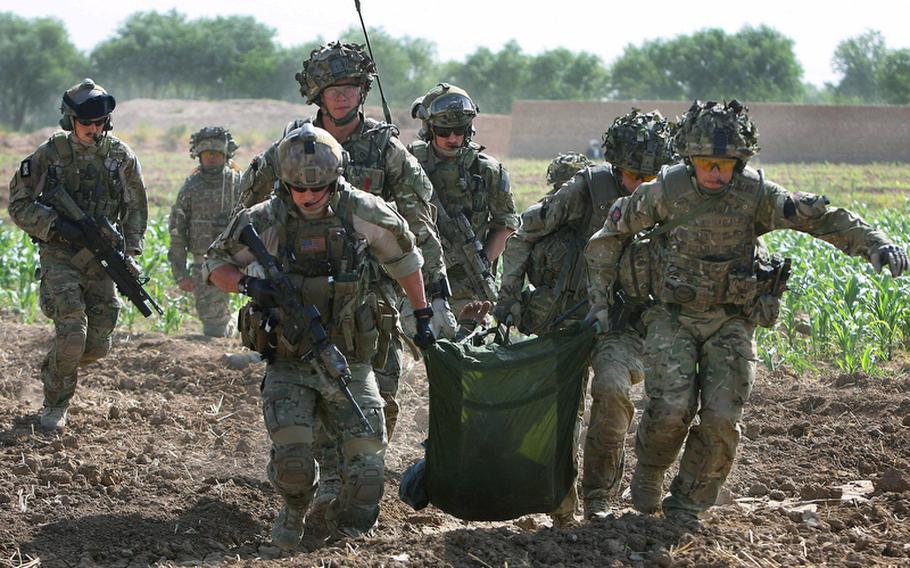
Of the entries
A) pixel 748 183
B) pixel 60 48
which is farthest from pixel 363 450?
pixel 60 48

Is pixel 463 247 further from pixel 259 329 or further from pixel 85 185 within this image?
pixel 259 329

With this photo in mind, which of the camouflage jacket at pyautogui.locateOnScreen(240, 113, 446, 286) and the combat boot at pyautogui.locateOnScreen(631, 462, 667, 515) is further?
the camouflage jacket at pyautogui.locateOnScreen(240, 113, 446, 286)

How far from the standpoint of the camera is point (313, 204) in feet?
20.4

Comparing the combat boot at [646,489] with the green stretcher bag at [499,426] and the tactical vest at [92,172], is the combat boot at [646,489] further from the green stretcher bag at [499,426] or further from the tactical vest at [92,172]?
the tactical vest at [92,172]

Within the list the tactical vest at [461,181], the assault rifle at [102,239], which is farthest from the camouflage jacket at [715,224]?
the assault rifle at [102,239]

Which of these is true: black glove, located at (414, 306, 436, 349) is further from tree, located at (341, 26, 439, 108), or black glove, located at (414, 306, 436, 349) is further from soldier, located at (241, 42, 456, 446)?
tree, located at (341, 26, 439, 108)

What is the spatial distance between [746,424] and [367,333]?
3.65 m

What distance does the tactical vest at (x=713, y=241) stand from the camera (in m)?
6.43

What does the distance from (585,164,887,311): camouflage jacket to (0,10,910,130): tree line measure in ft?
197

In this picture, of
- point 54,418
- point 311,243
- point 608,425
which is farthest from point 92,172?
point 608,425

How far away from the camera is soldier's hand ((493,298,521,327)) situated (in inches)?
294

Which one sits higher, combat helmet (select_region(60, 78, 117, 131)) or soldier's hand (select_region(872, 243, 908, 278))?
combat helmet (select_region(60, 78, 117, 131))

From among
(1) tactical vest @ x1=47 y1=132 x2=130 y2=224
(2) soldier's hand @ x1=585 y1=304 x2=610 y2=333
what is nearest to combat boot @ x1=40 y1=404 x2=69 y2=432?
(1) tactical vest @ x1=47 y1=132 x2=130 y2=224

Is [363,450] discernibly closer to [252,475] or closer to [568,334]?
[568,334]
